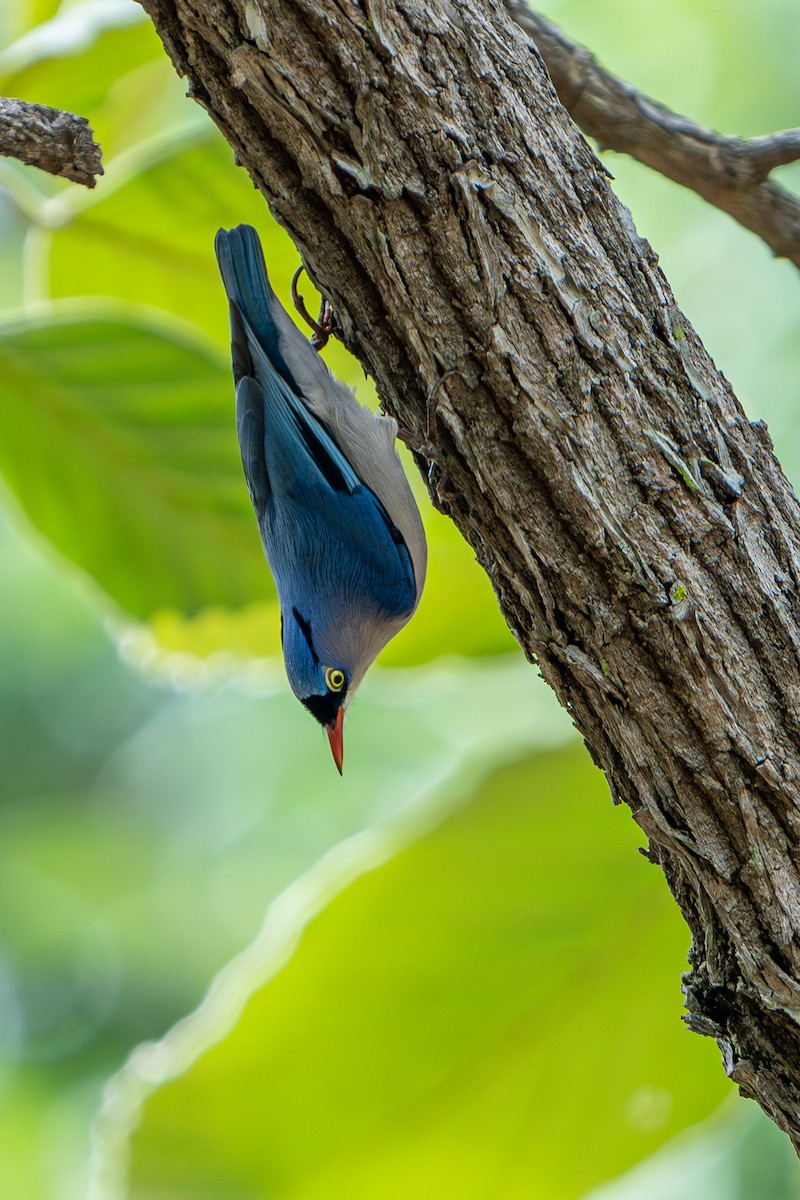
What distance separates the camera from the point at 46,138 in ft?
5.50

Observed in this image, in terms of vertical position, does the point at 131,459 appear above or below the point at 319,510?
above

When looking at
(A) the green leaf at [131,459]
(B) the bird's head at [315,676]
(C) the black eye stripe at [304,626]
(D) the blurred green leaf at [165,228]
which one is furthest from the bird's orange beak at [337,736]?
(D) the blurred green leaf at [165,228]

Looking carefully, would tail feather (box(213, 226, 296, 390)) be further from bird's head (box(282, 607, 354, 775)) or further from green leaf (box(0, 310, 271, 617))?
bird's head (box(282, 607, 354, 775))

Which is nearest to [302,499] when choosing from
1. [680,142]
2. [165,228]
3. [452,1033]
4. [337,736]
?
[337,736]

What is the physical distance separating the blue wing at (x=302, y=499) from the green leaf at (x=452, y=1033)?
2.28 feet

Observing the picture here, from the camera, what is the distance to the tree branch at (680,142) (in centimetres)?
224

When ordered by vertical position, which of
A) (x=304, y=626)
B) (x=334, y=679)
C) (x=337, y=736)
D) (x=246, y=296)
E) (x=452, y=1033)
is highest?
(x=246, y=296)

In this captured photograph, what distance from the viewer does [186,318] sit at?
3.04 m

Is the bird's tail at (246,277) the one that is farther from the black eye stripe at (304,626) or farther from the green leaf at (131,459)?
the black eye stripe at (304,626)

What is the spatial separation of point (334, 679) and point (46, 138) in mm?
1386

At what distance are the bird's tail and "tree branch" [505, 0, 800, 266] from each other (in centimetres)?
71

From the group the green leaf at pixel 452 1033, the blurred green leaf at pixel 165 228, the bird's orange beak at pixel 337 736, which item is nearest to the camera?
the green leaf at pixel 452 1033

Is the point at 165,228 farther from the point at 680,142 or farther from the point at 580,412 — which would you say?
the point at 580,412

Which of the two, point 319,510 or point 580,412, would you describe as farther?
point 319,510
